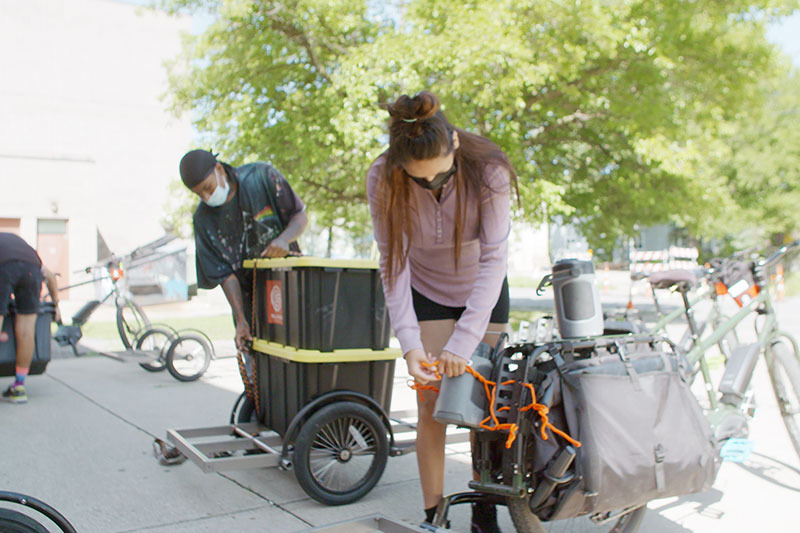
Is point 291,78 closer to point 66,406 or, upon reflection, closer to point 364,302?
point 66,406

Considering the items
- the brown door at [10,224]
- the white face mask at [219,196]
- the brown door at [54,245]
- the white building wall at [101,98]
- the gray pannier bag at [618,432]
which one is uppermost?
the white building wall at [101,98]

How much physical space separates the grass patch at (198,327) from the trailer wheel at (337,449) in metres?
7.66

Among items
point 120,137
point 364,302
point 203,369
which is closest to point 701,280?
point 364,302

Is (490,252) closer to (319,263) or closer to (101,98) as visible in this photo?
(319,263)

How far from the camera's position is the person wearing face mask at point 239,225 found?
4.11 meters

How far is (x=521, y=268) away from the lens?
5203cm

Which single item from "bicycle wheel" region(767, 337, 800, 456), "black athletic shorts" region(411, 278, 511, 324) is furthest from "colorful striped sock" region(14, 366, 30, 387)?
"bicycle wheel" region(767, 337, 800, 456)

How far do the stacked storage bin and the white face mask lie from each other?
0.42 metres

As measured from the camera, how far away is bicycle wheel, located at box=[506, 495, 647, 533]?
257 centimetres

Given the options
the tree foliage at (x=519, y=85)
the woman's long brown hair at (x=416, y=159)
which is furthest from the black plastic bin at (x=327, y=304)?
the tree foliage at (x=519, y=85)

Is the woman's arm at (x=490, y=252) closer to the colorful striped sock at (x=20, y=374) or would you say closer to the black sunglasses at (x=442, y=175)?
the black sunglasses at (x=442, y=175)

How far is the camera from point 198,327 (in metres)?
13.0

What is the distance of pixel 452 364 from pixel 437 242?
52 centimetres

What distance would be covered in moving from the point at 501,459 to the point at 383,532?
1.88ft
